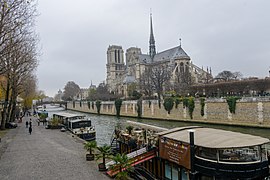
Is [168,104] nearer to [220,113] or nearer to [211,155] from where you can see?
[220,113]

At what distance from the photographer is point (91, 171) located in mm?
14086

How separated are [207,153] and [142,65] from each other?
371ft

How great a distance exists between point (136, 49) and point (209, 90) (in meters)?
96.7

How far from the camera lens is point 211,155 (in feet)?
33.3

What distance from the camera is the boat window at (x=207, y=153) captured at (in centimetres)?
1008

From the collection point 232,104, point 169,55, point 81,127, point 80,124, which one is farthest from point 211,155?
point 169,55

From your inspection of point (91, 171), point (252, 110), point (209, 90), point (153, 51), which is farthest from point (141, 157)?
point (153, 51)

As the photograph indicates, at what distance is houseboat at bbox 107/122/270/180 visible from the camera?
943cm

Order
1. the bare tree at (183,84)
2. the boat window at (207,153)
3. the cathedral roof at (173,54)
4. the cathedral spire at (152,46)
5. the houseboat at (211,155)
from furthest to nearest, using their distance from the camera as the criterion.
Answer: the cathedral spire at (152,46) < the cathedral roof at (173,54) < the bare tree at (183,84) < the boat window at (207,153) < the houseboat at (211,155)

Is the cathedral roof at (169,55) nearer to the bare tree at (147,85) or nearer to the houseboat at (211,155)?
the bare tree at (147,85)

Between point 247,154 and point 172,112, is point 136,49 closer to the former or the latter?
point 172,112

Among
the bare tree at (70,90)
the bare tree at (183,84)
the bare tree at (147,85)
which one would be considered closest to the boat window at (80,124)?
the bare tree at (183,84)

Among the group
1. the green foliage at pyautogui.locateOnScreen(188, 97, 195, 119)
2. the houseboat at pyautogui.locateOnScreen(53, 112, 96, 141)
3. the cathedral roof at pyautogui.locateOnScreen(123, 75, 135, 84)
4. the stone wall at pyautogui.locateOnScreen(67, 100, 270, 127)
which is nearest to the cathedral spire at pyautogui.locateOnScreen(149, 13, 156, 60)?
the cathedral roof at pyautogui.locateOnScreen(123, 75, 135, 84)

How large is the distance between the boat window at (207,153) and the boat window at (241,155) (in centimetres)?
24
